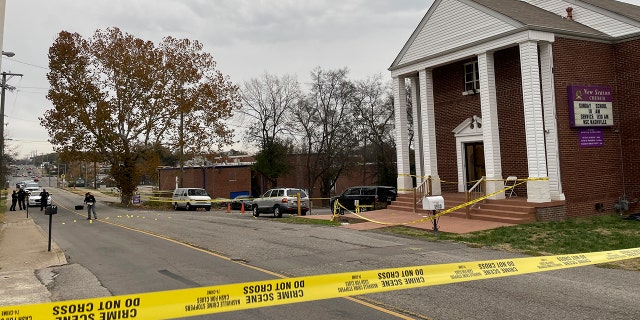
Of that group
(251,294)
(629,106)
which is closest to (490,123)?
(629,106)

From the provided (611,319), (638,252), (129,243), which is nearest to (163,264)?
(129,243)

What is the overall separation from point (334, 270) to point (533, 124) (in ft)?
37.0

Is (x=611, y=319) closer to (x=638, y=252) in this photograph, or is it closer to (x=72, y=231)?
(x=638, y=252)

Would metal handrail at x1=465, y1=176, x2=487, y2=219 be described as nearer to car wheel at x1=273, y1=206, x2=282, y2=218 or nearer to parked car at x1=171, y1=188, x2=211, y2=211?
car wheel at x1=273, y1=206, x2=282, y2=218

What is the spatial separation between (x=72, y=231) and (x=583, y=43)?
2199 cm

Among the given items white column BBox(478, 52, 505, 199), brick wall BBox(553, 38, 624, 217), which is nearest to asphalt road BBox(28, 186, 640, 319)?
white column BBox(478, 52, 505, 199)

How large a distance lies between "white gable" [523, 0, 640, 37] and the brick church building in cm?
4

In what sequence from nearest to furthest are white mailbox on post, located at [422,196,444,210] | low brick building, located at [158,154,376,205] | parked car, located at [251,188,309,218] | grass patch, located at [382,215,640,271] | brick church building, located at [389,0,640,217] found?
grass patch, located at [382,215,640,271] < white mailbox on post, located at [422,196,444,210] < brick church building, located at [389,0,640,217] < parked car, located at [251,188,309,218] < low brick building, located at [158,154,376,205]

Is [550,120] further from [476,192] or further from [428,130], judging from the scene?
[428,130]

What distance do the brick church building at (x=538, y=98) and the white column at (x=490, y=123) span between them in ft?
0.13

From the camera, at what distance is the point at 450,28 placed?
2047cm

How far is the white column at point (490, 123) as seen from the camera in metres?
18.2

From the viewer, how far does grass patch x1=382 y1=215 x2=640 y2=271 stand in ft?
38.7

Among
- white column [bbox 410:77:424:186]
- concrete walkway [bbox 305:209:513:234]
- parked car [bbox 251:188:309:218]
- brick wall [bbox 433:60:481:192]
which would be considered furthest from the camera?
parked car [bbox 251:188:309:218]
